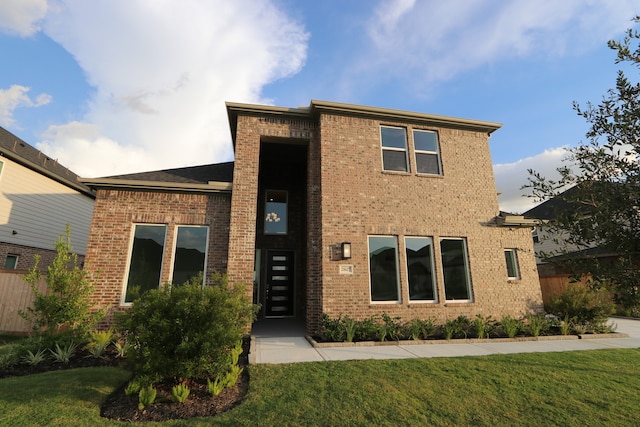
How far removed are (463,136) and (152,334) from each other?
10.2 meters

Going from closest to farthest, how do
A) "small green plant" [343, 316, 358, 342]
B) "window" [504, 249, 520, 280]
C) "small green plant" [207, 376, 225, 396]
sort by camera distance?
"small green plant" [207, 376, 225, 396], "small green plant" [343, 316, 358, 342], "window" [504, 249, 520, 280]

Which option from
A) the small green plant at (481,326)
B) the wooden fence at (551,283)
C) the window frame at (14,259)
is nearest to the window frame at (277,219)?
Answer: the small green plant at (481,326)

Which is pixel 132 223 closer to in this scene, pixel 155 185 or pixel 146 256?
pixel 146 256

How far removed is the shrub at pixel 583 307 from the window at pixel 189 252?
A: 1054 cm

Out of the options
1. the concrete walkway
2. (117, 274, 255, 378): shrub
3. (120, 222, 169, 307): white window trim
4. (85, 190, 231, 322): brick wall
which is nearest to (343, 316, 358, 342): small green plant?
the concrete walkway

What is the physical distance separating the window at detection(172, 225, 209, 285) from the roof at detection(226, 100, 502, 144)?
11.8ft

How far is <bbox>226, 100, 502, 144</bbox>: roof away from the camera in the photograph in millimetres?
8812

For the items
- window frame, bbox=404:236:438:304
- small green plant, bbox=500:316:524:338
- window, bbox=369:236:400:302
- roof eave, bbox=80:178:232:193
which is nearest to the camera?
small green plant, bbox=500:316:524:338

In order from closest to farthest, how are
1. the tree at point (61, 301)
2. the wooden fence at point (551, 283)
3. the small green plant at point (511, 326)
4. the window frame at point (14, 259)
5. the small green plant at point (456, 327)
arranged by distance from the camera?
1. the tree at point (61, 301)
2. the small green plant at point (456, 327)
3. the small green plant at point (511, 326)
4. the window frame at point (14, 259)
5. the wooden fence at point (551, 283)

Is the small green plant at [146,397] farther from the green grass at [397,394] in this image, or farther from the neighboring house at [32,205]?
the neighboring house at [32,205]

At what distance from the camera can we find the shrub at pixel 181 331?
4.04m

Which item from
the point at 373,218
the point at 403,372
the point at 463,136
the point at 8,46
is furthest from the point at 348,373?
the point at 8,46

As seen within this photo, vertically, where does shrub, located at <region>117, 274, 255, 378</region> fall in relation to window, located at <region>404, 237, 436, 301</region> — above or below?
below

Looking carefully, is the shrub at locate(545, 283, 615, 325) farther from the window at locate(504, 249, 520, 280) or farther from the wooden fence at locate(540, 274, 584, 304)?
the wooden fence at locate(540, 274, 584, 304)
